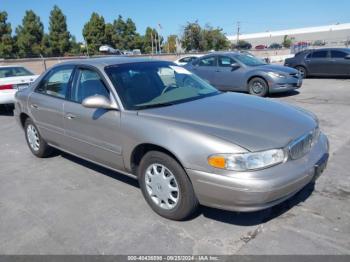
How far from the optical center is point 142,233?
11.0 ft

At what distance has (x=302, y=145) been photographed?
10.8 ft

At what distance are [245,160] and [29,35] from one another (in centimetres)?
4599

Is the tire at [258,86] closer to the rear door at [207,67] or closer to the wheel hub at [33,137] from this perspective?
the rear door at [207,67]

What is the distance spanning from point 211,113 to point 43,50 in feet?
150

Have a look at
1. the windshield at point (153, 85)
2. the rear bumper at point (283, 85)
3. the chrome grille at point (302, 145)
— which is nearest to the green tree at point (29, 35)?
the rear bumper at point (283, 85)

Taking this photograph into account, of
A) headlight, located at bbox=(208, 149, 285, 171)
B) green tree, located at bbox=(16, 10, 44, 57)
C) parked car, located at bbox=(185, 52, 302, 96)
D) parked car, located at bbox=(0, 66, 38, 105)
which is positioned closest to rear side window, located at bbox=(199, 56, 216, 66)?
parked car, located at bbox=(185, 52, 302, 96)

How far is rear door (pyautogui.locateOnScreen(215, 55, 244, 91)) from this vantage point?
11344 mm

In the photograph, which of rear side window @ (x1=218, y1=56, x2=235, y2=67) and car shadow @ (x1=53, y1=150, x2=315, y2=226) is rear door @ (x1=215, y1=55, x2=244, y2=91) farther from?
car shadow @ (x1=53, y1=150, x2=315, y2=226)

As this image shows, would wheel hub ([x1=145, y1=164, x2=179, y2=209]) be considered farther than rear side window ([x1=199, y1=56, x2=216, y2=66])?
No

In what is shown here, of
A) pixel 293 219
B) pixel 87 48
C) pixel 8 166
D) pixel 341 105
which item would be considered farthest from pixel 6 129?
pixel 87 48

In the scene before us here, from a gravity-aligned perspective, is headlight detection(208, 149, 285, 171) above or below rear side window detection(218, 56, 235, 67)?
below

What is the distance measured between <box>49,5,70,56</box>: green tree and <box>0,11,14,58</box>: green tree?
573cm

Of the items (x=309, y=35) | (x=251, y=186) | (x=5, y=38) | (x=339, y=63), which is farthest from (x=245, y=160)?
(x=309, y=35)

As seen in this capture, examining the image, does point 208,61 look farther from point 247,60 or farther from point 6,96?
point 6,96
